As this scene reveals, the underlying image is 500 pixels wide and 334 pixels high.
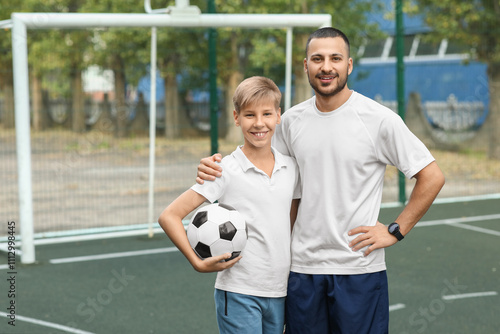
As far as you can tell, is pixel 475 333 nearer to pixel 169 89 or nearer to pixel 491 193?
pixel 491 193

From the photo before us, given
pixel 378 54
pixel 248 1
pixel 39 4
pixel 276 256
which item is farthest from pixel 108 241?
pixel 378 54

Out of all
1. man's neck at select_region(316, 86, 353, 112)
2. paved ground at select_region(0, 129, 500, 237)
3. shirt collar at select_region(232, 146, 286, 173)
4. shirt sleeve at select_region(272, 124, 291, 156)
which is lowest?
paved ground at select_region(0, 129, 500, 237)

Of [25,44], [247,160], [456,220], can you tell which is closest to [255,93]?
[247,160]

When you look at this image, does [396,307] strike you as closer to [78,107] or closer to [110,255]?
[110,255]

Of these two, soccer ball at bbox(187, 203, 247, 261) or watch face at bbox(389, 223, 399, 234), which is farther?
watch face at bbox(389, 223, 399, 234)

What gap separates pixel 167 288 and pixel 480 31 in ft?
35.5

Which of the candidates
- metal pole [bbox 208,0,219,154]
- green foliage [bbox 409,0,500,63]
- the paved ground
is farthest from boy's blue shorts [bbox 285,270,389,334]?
green foliage [bbox 409,0,500,63]

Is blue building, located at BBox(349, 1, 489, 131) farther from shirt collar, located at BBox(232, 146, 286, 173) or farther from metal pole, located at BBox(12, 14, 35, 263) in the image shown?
shirt collar, located at BBox(232, 146, 286, 173)

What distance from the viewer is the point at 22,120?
6.74 meters

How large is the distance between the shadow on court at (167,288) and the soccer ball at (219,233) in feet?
7.18

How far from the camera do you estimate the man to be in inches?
113

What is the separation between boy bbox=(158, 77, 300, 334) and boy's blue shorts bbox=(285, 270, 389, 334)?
7 centimetres

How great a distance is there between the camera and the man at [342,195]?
113 inches

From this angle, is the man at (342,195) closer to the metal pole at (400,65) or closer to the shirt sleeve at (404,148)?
the shirt sleeve at (404,148)
